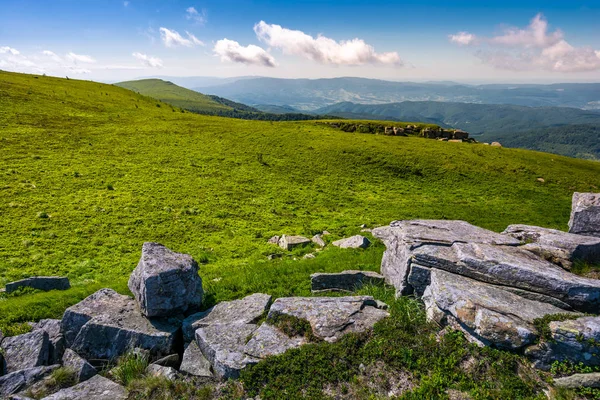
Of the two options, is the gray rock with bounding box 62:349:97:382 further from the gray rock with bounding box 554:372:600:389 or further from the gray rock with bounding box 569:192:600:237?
the gray rock with bounding box 569:192:600:237

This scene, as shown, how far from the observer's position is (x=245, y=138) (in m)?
58.1

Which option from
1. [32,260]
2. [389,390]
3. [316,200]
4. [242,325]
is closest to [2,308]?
[32,260]

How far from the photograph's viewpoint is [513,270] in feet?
37.1

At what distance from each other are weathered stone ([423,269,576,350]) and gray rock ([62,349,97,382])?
11486mm

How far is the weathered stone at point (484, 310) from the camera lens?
928 cm

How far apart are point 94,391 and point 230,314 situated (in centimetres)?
489

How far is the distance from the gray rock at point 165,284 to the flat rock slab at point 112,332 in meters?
0.57

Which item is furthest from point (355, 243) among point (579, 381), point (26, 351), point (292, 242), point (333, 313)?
point (26, 351)

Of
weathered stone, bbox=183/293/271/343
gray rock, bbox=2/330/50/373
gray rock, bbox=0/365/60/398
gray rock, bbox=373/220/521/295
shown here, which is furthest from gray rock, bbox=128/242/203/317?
gray rock, bbox=373/220/521/295

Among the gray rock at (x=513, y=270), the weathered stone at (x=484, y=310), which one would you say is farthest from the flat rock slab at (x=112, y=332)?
the gray rock at (x=513, y=270)

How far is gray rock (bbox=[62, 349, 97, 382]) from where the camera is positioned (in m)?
9.93

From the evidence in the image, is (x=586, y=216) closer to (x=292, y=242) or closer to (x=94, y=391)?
(x=292, y=242)

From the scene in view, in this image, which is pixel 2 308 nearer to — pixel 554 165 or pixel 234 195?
pixel 234 195

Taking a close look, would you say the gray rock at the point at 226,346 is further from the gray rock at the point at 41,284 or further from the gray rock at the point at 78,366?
the gray rock at the point at 41,284
